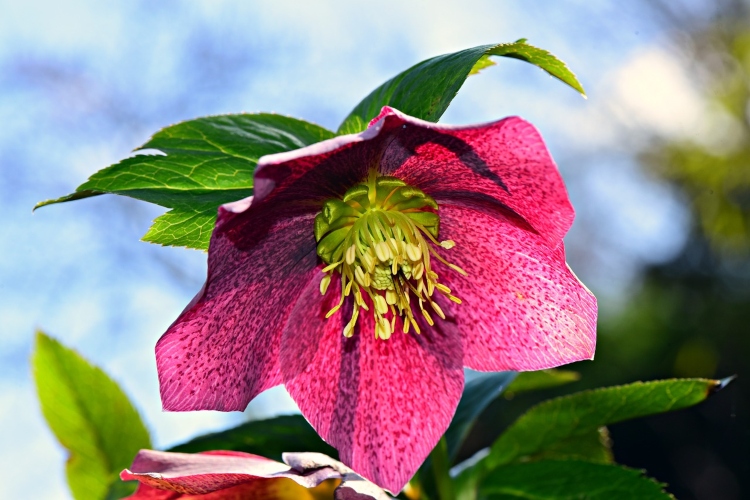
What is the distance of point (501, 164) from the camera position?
1.80 feet

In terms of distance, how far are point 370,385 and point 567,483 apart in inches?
9.1

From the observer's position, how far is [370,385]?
0.64 meters

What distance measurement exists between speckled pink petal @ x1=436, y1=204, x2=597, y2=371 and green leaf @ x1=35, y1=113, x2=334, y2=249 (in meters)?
0.17

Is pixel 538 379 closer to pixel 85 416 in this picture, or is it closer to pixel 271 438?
pixel 271 438

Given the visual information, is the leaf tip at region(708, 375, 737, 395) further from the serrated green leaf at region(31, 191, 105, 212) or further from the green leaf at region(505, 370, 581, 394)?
the serrated green leaf at region(31, 191, 105, 212)

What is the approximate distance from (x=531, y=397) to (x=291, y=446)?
15.8 feet

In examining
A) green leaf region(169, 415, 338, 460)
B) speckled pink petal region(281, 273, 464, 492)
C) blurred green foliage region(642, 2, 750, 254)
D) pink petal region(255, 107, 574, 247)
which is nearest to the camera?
pink petal region(255, 107, 574, 247)

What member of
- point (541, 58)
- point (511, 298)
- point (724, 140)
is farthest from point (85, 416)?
point (724, 140)

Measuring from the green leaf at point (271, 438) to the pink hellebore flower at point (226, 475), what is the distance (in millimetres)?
185

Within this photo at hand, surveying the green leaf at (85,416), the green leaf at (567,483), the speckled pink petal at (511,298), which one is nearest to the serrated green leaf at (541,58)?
the speckled pink petal at (511,298)

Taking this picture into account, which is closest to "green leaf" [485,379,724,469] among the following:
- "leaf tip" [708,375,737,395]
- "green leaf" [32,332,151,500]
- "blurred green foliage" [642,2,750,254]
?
"leaf tip" [708,375,737,395]

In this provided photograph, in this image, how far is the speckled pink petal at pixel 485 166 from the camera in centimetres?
49

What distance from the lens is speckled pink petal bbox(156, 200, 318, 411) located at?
0.54 meters

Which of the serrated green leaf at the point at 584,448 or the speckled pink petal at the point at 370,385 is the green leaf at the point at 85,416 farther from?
the serrated green leaf at the point at 584,448
